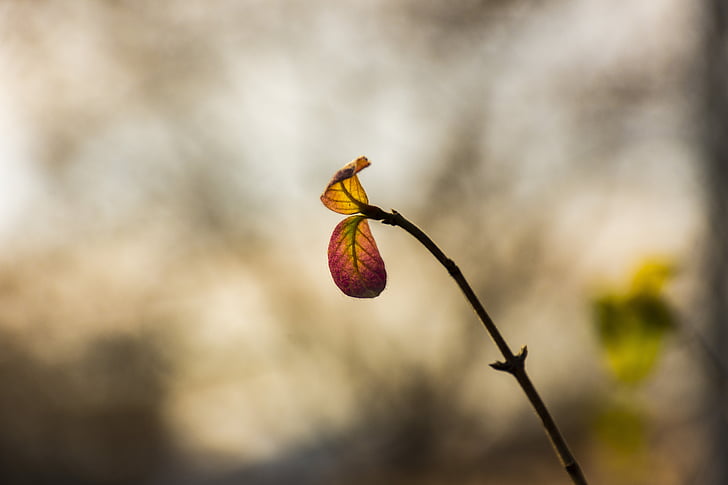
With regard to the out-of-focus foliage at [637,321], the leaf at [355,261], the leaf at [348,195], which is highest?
the out-of-focus foliage at [637,321]

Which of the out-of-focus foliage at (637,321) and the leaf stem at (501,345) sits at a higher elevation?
the out-of-focus foliage at (637,321)

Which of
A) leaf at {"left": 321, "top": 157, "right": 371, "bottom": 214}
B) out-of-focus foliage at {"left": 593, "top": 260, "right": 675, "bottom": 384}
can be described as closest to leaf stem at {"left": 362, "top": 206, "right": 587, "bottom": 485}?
leaf at {"left": 321, "top": 157, "right": 371, "bottom": 214}

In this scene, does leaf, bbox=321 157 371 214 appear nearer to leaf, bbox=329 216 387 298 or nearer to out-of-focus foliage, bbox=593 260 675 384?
leaf, bbox=329 216 387 298

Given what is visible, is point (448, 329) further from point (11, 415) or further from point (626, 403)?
point (11, 415)

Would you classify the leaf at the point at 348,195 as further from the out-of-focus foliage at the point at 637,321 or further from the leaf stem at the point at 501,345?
the out-of-focus foliage at the point at 637,321

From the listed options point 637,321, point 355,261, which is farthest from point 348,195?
point 637,321

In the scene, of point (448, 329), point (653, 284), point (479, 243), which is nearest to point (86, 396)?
point (448, 329)

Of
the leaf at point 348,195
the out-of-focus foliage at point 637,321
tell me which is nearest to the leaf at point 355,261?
the leaf at point 348,195
